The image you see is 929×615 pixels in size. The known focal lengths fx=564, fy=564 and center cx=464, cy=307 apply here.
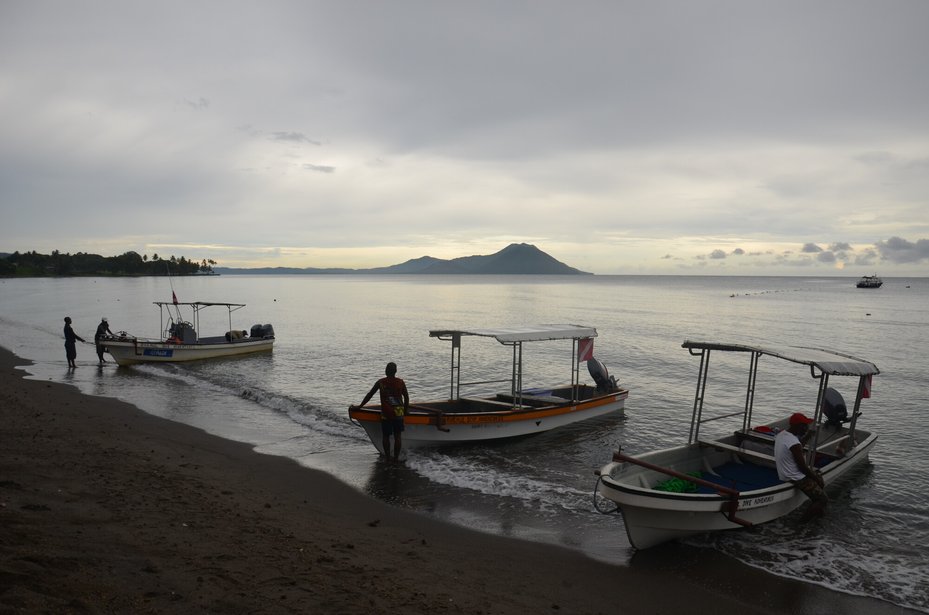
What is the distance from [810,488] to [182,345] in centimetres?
2849

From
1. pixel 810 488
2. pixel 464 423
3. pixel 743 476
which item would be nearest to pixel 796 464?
pixel 810 488

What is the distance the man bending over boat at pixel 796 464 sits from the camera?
988 cm

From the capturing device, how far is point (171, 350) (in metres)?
29.2

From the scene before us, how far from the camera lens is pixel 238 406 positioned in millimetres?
20172

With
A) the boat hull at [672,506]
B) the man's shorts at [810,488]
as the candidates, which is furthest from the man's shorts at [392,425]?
the man's shorts at [810,488]

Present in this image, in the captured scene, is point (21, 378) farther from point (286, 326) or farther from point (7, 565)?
point (286, 326)

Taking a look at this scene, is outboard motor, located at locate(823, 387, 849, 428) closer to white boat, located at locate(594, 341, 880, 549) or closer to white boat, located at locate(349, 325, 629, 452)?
white boat, located at locate(594, 341, 880, 549)

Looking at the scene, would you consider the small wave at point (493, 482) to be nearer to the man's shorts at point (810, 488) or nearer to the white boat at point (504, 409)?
the white boat at point (504, 409)

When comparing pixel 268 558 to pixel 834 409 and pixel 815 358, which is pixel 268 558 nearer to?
pixel 815 358

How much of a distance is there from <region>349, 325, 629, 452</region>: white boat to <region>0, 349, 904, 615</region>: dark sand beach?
9.41ft

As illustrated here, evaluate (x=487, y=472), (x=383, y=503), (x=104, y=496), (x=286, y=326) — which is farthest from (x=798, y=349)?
(x=286, y=326)

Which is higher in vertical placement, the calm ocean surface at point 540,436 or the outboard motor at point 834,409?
the outboard motor at point 834,409

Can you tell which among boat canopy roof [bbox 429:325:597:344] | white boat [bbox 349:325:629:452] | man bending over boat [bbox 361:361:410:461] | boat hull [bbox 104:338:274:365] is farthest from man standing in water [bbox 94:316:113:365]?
man bending over boat [bbox 361:361:410:461]

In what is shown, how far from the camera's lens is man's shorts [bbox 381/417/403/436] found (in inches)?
519
